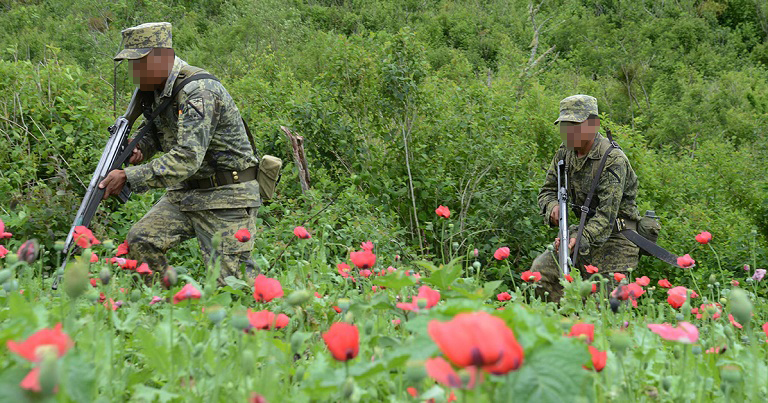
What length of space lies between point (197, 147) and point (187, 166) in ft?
0.36

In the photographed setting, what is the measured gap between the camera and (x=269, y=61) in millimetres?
10773

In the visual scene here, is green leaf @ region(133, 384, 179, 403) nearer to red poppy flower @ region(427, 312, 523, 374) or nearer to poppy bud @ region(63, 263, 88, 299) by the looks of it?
poppy bud @ region(63, 263, 88, 299)

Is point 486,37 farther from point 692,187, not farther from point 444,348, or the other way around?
point 444,348

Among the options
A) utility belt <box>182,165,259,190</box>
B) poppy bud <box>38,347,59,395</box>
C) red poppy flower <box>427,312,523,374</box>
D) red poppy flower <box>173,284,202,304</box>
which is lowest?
utility belt <box>182,165,259,190</box>

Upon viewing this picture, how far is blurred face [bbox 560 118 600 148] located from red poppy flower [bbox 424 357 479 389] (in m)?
4.05

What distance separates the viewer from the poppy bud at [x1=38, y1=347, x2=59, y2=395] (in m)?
0.89

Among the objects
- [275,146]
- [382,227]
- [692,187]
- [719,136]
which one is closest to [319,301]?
[382,227]

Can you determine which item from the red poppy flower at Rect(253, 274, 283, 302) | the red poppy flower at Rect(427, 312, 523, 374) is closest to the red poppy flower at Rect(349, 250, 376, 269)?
the red poppy flower at Rect(253, 274, 283, 302)

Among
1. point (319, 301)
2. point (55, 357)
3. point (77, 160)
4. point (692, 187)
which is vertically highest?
point (55, 357)

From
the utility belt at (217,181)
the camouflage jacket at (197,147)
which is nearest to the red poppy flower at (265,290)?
the camouflage jacket at (197,147)

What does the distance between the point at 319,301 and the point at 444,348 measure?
5.27ft

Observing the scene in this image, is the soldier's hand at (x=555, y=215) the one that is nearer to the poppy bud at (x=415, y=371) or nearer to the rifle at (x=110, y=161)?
the rifle at (x=110, y=161)

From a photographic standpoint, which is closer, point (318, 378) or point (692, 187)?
point (318, 378)

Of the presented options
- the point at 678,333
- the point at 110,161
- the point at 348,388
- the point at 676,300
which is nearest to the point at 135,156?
the point at 110,161
